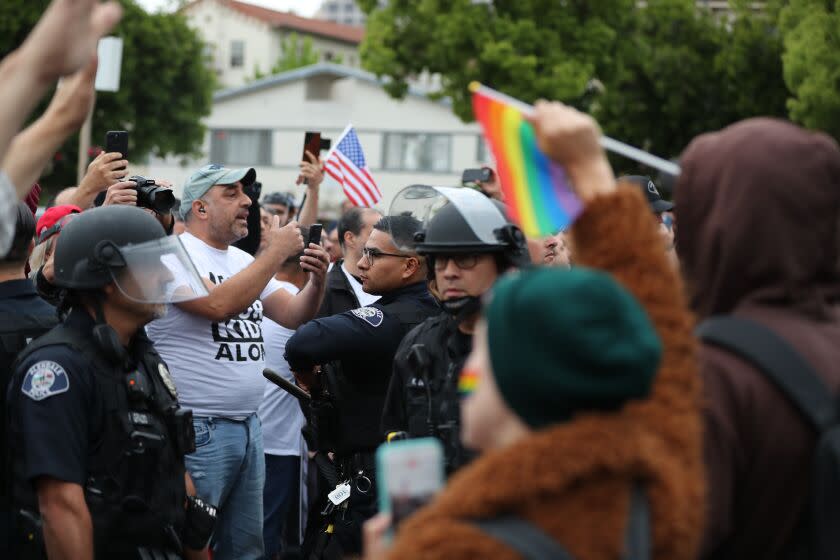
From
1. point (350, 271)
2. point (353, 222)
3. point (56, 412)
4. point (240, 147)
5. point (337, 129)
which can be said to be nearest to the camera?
point (56, 412)

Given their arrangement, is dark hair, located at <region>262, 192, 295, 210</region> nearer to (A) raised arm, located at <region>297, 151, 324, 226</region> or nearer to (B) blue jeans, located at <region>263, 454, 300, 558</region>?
(A) raised arm, located at <region>297, 151, 324, 226</region>

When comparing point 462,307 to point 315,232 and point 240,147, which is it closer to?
point 315,232

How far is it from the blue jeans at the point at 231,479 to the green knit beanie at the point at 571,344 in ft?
13.6

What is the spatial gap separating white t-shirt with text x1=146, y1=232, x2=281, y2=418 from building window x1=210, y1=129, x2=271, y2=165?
42673 millimetres

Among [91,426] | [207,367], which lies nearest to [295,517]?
[207,367]

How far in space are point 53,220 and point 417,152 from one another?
38.5 metres

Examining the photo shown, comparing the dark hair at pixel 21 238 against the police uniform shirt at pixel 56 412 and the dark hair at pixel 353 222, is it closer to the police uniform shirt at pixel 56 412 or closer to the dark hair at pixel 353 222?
the police uniform shirt at pixel 56 412

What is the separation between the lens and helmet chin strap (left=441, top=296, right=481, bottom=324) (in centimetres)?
430

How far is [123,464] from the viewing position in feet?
12.9

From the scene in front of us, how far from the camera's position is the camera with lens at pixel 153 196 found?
5.63 m

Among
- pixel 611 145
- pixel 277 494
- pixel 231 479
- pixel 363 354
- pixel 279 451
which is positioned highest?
pixel 611 145

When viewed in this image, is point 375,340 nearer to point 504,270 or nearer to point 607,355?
point 504,270

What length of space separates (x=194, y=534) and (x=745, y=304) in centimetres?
262

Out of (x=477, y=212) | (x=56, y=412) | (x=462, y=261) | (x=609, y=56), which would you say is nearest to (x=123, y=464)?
(x=56, y=412)
